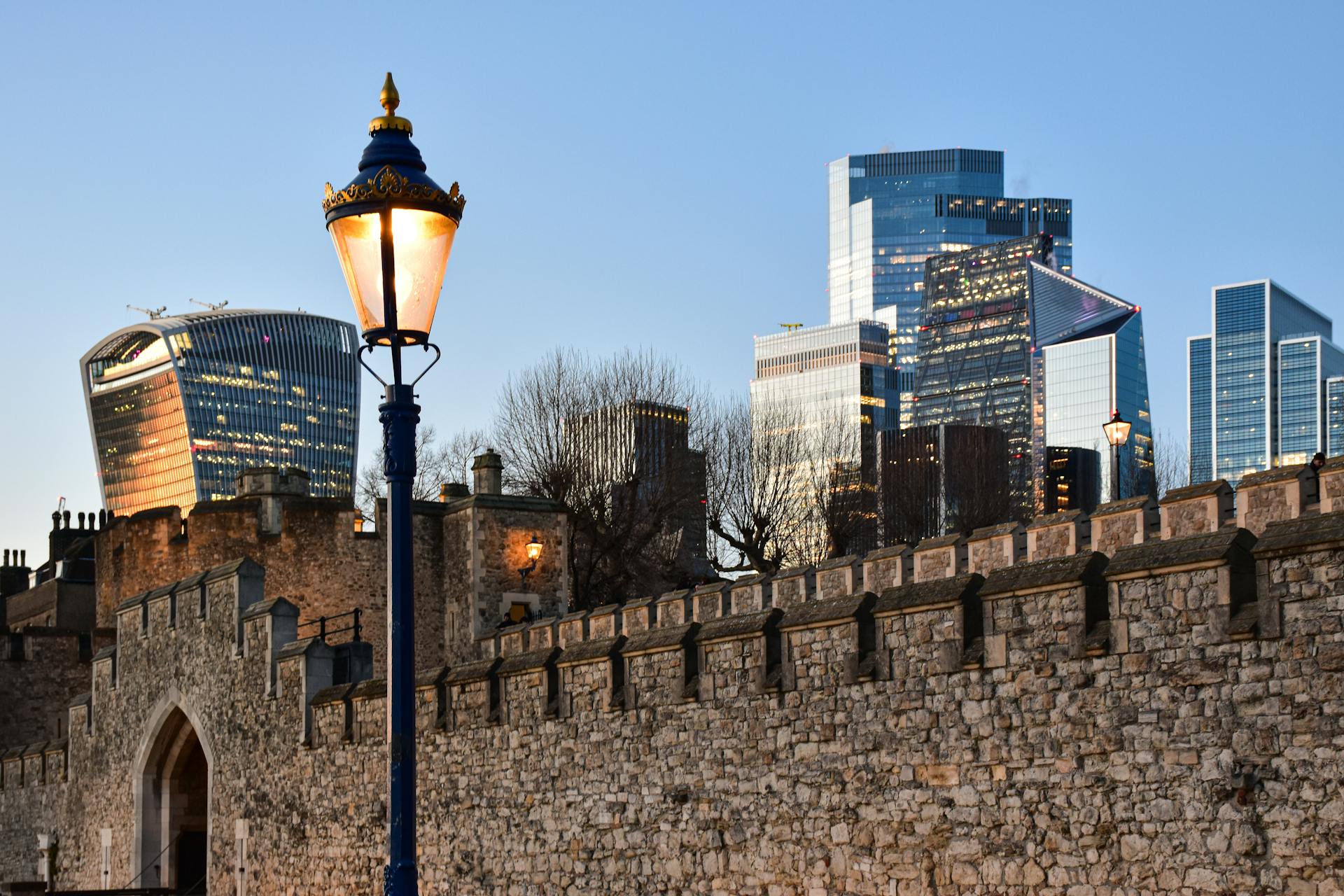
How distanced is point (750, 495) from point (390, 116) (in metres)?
40.9

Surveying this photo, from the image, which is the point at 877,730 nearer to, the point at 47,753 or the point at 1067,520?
the point at 1067,520

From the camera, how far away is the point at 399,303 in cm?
907

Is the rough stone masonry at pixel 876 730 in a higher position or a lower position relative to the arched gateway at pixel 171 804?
higher

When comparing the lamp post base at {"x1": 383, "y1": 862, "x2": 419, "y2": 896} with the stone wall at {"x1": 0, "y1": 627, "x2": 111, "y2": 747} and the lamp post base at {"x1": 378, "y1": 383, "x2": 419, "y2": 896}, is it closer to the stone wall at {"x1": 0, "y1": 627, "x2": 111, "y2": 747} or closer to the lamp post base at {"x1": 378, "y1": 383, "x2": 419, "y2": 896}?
the lamp post base at {"x1": 378, "y1": 383, "x2": 419, "y2": 896}

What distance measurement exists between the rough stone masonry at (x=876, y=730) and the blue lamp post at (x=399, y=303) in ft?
14.0

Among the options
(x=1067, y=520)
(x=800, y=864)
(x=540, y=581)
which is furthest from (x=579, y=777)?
(x=540, y=581)

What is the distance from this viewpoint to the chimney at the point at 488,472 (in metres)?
33.2

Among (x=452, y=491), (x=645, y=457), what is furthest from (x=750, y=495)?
(x=452, y=491)

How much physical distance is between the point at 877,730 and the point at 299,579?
21736mm

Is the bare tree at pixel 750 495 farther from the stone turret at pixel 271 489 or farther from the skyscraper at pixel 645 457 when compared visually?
the stone turret at pixel 271 489

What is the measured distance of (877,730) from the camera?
12.9m

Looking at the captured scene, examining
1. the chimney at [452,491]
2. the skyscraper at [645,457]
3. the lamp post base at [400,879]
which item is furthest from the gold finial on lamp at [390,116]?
the skyscraper at [645,457]

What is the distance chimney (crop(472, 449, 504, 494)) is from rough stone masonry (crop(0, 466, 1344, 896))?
8258 mm

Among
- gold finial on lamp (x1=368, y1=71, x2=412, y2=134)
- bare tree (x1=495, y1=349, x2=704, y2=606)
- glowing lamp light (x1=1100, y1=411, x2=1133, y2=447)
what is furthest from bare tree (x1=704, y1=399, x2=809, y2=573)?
gold finial on lamp (x1=368, y1=71, x2=412, y2=134)
